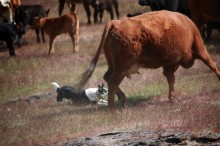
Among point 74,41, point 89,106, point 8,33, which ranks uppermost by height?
point 89,106

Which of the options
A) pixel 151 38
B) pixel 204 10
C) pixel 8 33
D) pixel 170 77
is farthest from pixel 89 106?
pixel 8 33

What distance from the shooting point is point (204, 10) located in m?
17.2

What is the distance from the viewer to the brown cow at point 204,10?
16875 mm

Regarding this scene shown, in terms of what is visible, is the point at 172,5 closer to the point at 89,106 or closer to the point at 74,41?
the point at 74,41

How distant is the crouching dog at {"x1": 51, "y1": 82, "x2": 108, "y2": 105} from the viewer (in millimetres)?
13469

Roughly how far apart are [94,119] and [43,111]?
2124 mm

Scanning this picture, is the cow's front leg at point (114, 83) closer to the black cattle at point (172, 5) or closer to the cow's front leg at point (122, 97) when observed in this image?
the cow's front leg at point (122, 97)

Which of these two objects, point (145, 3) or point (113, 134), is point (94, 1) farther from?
point (113, 134)

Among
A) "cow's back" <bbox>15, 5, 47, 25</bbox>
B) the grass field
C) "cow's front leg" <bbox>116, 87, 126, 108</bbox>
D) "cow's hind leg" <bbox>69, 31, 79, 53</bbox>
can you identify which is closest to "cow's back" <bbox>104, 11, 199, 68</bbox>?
"cow's front leg" <bbox>116, 87, 126, 108</bbox>

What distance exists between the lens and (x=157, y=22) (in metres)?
12.3

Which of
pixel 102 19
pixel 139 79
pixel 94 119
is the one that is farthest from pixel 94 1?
pixel 94 119

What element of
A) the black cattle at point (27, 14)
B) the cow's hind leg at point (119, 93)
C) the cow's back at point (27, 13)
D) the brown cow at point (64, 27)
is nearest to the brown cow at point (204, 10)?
the cow's hind leg at point (119, 93)

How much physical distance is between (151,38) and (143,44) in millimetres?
185

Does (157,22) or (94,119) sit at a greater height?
(157,22)
